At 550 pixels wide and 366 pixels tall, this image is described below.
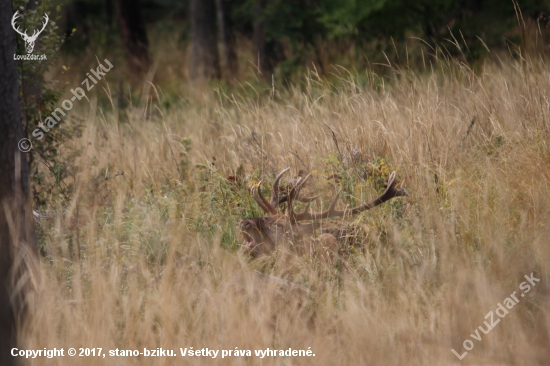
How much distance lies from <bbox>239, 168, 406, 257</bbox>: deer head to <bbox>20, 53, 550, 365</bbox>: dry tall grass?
13cm

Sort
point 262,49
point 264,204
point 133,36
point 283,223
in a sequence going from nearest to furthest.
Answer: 1. point 283,223
2. point 264,204
3. point 262,49
4. point 133,36

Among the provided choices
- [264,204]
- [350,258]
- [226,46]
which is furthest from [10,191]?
[226,46]

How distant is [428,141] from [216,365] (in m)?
2.67

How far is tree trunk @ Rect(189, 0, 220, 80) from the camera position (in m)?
13.7

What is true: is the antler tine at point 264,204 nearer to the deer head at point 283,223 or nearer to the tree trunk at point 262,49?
the deer head at point 283,223

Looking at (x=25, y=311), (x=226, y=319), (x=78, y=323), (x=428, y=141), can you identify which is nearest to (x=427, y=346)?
(x=226, y=319)

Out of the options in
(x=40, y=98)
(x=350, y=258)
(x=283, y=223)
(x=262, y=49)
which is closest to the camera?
(x=350, y=258)

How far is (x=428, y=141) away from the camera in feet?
15.9

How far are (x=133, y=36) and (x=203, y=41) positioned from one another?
11.6ft

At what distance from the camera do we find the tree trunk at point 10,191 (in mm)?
2996

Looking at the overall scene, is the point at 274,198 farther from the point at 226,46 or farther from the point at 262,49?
the point at 226,46

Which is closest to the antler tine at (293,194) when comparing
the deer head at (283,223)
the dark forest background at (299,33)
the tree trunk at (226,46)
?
the deer head at (283,223)

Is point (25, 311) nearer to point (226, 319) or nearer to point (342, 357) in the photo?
point (226, 319)

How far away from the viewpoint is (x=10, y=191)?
326 centimetres
